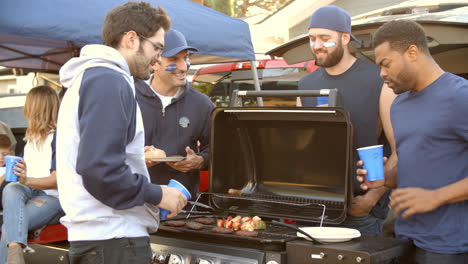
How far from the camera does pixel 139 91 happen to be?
362cm

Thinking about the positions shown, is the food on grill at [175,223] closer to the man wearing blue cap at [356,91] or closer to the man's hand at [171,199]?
the man's hand at [171,199]

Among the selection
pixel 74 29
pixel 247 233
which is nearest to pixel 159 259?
pixel 247 233

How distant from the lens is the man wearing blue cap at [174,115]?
3520 millimetres

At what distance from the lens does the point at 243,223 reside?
2936 mm

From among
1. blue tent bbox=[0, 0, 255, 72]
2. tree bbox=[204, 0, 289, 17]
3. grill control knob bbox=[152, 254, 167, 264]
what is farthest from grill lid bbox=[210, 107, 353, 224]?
tree bbox=[204, 0, 289, 17]

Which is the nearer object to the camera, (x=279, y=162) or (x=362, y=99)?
(x=362, y=99)

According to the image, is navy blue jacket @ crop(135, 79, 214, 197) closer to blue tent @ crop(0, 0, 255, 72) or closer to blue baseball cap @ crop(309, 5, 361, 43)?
blue baseball cap @ crop(309, 5, 361, 43)

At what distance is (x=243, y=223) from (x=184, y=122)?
2.93ft

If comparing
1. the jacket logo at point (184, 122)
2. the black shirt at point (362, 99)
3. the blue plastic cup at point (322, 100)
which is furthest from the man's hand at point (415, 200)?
the jacket logo at point (184, 122)

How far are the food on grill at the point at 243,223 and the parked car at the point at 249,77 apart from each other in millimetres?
5907

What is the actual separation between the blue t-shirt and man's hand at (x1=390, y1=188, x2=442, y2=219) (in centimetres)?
7

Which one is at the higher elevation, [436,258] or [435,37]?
[435,37]

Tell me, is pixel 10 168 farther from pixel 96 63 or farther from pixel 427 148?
pixel 427 148

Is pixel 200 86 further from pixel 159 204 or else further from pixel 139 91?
pixel 159 204
